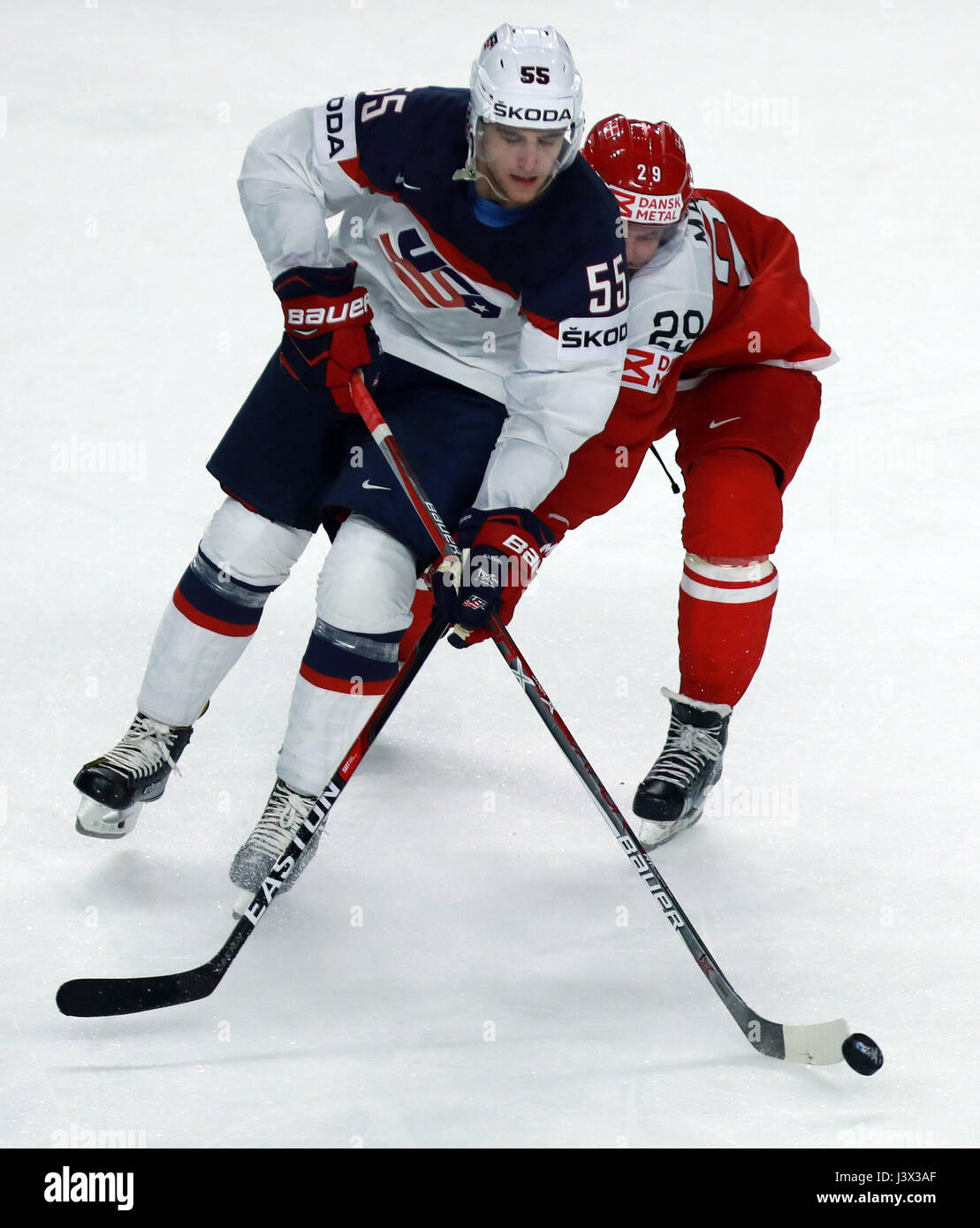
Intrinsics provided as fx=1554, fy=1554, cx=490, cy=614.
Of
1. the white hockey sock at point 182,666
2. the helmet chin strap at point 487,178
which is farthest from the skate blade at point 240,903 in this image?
the helmet chin strap at point 487,178

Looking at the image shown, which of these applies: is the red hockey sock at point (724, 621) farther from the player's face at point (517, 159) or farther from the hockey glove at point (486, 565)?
the player's face at point (517, 159)

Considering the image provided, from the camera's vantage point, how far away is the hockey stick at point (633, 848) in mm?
1988

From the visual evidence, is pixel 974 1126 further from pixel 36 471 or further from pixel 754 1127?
pixel 36 471

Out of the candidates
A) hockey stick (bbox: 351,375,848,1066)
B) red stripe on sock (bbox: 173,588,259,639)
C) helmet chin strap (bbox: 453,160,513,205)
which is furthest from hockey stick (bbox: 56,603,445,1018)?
helmet chin strap (bbox: 453,160,513,205)

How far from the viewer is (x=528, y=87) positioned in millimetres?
2059

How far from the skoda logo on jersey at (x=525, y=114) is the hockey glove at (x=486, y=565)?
0.52 m

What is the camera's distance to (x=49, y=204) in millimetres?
4793

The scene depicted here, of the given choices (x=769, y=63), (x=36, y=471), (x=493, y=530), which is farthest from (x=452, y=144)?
(x=769, y=63)

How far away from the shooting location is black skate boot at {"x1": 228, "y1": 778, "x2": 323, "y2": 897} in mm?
2223

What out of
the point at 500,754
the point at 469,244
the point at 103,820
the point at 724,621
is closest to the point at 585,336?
the point at 469,244

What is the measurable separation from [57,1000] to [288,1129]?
376mm

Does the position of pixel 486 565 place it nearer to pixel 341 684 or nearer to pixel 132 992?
pixel 341 684

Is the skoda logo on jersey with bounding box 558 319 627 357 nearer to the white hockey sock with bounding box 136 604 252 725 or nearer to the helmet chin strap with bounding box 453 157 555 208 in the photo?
the helmet chin strap with bounding box 453 157 555 208

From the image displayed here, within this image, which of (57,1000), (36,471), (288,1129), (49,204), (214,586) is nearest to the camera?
(288,1129)
